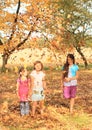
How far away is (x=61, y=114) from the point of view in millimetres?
13117

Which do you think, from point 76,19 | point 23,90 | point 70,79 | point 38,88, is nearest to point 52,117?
point 38,88

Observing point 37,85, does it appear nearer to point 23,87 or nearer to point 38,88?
point 38,88

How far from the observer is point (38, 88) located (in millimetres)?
12617

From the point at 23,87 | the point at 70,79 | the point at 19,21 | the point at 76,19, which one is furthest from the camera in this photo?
the point at 76,19

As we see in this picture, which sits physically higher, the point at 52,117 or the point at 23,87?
the point at 23,87

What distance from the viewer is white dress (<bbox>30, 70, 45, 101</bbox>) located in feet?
41.3

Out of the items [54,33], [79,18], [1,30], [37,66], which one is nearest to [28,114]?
[37,66]

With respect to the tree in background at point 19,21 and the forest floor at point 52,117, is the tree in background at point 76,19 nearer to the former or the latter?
the tree in background at point 19,21

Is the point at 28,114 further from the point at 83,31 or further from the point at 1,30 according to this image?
the point at 83,31

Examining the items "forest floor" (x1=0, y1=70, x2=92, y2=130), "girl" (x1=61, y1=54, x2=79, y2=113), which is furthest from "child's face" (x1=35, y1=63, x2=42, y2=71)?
"forest floor" (x1=0, y1=70, x2=92, y2=130)

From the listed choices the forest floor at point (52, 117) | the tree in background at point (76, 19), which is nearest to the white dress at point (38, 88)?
the forest floor at point (52, 117)

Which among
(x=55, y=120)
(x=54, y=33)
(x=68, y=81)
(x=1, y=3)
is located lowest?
(x=55, y=120)

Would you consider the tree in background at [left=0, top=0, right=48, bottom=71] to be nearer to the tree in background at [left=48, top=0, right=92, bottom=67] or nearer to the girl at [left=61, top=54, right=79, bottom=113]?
the tree in background at [left=48, top=0, right=92, bottom=67]

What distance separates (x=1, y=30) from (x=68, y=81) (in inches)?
745
